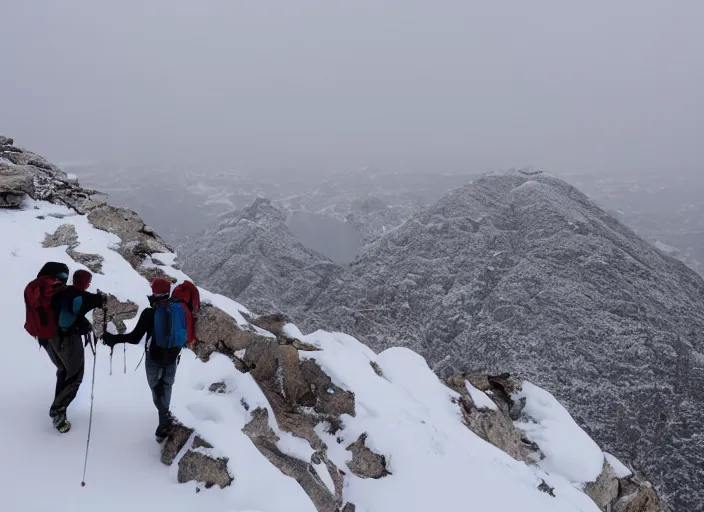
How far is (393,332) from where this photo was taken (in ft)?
83.1

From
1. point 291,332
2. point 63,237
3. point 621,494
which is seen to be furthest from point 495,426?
point 63,237

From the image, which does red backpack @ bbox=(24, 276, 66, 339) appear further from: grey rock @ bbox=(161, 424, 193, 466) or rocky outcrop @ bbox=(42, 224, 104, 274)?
rocky outcrop @ bbox=(42, 224, 104, 274)

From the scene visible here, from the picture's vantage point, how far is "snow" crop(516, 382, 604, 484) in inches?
559

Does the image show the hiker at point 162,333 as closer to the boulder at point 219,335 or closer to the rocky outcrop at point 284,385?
the rocky outcrop at point 284,385

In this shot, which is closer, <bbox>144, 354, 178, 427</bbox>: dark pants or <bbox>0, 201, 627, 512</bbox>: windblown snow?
<bbox>0, 201, 627, 512</bbox>: windblown snow

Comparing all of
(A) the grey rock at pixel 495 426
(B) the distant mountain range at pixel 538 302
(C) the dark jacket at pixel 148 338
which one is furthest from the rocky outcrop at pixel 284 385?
(B) the distant mountain range at pixel 538 302

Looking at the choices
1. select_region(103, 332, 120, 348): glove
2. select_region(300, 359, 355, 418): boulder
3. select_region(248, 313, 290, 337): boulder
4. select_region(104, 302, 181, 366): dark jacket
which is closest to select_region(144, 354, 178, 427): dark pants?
select_region(104, 302, 181, 366): dark jacket

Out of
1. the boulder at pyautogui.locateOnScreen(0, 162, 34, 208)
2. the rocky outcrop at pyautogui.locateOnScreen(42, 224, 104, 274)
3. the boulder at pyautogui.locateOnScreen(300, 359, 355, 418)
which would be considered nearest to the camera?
the boulder at pyautogui.locateOnScreen(300, 359, 355, 418)

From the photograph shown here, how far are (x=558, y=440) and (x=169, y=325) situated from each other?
51.2ft

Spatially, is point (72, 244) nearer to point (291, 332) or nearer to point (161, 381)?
point (291, 332)

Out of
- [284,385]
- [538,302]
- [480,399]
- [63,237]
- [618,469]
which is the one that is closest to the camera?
[284,385]

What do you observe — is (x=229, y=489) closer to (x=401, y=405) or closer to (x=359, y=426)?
(x=359, y=426)

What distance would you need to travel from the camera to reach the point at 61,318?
6633mm

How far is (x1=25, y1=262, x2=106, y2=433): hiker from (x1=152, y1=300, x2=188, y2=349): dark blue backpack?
1.03m
